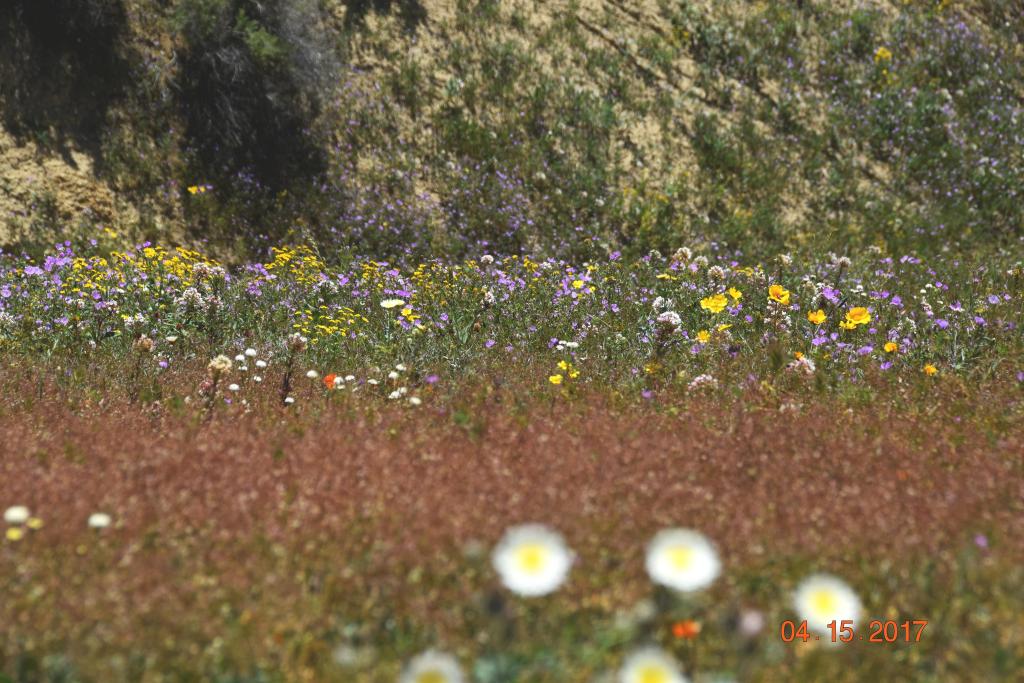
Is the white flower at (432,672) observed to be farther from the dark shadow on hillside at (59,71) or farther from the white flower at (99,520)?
the dark shadow on hillside at (59,71)

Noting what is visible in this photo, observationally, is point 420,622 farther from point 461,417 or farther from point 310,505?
point 461,417

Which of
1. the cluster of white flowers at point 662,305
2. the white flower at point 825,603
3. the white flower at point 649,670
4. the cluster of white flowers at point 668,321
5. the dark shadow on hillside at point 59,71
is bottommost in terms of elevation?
the dark shadow on hillside at point 59,71

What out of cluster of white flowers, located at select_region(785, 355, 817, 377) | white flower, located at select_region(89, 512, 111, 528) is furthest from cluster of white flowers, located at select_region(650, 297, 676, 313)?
white flower, located at select_region(89, 512, 111, 528)

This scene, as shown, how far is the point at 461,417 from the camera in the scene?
4781 mm

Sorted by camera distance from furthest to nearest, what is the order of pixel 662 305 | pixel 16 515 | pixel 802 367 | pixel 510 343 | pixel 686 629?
pixel 510 343
pixel 662 305
pixel 802 367
pixel 16 515
pixel 686 629

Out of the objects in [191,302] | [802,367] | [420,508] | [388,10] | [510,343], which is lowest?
[191,302]

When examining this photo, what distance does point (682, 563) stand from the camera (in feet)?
8.18

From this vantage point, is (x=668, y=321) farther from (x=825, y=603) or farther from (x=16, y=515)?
(x=16, y=515)

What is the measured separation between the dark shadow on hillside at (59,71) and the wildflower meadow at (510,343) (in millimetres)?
44

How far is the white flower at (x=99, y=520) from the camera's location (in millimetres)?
3080

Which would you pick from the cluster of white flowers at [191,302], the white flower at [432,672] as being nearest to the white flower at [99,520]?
the white flower at [432,672]

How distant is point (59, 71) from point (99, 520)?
34.1 ft

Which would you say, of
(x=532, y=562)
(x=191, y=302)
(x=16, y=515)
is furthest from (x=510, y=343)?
(x=532, y=562)

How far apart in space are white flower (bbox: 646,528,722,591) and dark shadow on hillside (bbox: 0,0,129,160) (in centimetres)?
1110
